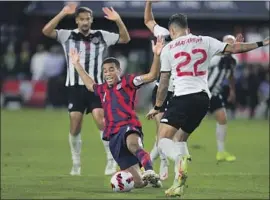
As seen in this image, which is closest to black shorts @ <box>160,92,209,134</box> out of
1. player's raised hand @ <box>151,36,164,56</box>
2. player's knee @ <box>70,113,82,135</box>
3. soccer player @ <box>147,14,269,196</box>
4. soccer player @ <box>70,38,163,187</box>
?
soccer player @ <box>147,14,269,196</box>

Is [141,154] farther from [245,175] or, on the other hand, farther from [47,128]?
[47,128]

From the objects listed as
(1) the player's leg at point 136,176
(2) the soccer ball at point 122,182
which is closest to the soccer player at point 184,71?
(2) the soccer ball at point 122,182

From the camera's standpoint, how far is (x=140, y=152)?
518 inches

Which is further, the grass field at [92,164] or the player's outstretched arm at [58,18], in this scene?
the player's outstretched arm at [58,18]

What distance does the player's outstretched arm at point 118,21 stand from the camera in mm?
14805

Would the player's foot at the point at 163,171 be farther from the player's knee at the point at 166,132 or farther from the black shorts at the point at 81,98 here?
the player's knee at the point at 166,132

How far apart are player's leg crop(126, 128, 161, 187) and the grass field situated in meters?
0.65

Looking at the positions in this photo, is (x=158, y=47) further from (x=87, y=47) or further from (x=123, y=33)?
(x=87, y=47)

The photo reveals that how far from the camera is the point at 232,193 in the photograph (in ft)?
46.1

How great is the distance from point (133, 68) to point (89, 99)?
2057 centimetres

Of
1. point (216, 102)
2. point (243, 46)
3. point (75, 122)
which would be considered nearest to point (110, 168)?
point (75, 122)

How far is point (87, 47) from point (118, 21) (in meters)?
1.09

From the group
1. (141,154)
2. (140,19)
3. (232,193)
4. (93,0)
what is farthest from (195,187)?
(140,19)

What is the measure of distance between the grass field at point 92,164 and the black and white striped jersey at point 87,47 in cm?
156
